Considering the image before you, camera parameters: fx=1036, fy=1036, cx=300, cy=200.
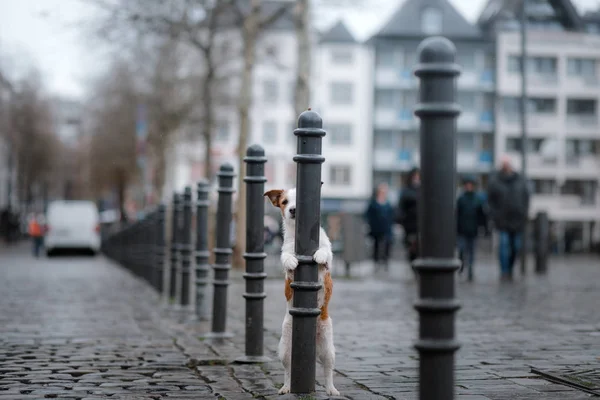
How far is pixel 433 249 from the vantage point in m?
3.64

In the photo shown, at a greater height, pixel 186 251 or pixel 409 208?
pixel 409 208

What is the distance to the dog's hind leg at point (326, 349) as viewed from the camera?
5.55 m

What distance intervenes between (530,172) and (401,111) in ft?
35.8

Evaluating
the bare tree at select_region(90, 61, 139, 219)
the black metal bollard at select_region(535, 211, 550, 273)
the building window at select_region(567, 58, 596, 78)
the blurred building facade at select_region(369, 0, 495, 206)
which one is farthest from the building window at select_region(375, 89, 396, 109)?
the black metal bollard at select_region(535, 211, 550, 273)

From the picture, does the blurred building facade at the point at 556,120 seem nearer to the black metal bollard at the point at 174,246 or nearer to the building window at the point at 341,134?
the building window at the point at 341,134

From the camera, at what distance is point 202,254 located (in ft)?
35.0

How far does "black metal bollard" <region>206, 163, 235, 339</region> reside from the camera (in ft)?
27.9

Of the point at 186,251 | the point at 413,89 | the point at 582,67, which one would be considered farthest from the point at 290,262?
the point at 582,67

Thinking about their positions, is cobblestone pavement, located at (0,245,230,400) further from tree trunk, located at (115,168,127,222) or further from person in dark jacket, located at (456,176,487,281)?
tree trunk, located at (115,168,127,222)

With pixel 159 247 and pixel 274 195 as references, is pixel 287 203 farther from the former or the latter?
pixel 159 247

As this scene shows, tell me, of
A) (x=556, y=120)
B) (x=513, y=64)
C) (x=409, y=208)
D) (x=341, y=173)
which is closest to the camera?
(x=409, y=208)

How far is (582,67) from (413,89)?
13.2 m

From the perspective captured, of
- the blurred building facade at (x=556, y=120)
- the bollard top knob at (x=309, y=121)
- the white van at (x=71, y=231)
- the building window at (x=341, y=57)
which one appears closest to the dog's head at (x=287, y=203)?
the bollard top knob at (x=309, y=121)

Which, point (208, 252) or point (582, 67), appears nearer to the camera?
point (208, 252)
